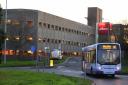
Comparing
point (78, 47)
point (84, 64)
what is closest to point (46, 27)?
point (78, 47)

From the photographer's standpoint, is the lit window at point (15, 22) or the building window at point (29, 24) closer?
the lit window at point (15, 22)

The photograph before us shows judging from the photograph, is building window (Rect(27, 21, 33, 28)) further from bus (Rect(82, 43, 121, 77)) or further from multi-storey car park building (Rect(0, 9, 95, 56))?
bus (Rect(82, 43, 121, 77))

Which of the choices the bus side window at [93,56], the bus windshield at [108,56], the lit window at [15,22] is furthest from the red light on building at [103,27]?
the bus windshield at [108,56]

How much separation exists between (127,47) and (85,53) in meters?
38.6

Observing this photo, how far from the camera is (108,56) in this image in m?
39.8

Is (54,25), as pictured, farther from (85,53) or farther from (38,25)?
(85,53)

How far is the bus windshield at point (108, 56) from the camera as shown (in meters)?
39.6

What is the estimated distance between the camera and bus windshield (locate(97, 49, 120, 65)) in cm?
3959

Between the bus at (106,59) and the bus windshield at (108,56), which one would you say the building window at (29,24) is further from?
the bus windshield at (108,56)

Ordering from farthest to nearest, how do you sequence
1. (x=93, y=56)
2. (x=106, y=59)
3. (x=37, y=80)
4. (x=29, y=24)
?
(x=29, y=24) < (x=93, y=56) < (x=106, y=59) < (x=37, y=80)

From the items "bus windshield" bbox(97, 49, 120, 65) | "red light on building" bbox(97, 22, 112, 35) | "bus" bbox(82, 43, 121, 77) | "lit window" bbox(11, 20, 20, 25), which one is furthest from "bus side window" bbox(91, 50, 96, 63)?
"red light on building" bbox(97, 22, 112, 35)

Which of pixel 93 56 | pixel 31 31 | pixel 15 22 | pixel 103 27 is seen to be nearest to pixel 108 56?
pixel 93 56

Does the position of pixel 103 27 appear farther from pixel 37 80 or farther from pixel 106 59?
pixel 37 80

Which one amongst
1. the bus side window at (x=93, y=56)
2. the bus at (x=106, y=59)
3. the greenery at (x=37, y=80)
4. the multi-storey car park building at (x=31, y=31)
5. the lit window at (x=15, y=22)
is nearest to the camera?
the greenery at (x=37, y=80)
